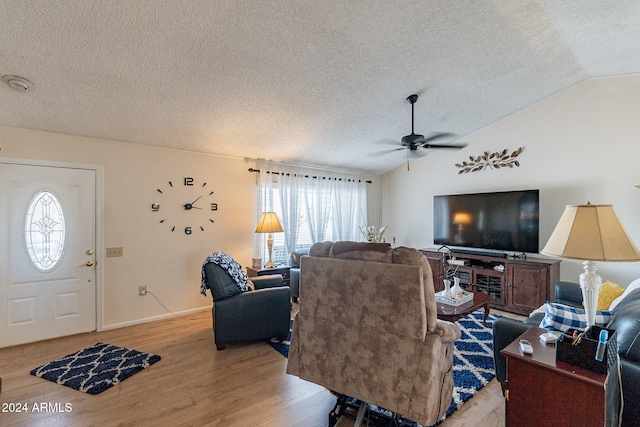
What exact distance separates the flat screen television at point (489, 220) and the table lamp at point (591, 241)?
2865 millimetres

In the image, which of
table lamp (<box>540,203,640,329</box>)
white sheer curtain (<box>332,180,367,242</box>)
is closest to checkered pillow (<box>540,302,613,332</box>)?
table lamp (<box>540,203,640,329</box>)

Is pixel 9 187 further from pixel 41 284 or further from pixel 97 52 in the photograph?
pixel 97 52

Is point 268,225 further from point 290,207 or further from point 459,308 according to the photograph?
point 459,308

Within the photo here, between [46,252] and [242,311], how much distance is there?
95.0 inches

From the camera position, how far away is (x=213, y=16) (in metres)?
2.14

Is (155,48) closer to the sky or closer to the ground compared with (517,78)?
closer to the ground

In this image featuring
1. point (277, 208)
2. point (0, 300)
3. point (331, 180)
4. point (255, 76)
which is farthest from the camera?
point (331, 180)

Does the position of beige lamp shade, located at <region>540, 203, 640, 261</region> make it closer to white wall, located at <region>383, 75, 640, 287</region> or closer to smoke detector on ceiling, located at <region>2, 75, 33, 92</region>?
white wall, located at <region>383, 75, 640, 287</region>

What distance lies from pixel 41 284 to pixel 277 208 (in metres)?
3.13

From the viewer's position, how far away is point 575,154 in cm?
402

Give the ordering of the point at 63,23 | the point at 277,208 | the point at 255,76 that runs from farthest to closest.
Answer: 1. the point at 277,208
2. the point at 255,76
3. the point at 63,23

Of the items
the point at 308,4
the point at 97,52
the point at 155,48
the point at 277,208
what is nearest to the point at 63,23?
the point at 97,52

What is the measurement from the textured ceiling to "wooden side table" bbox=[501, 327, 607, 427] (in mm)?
2537

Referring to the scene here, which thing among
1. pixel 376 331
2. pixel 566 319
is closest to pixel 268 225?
pixel 376 331
